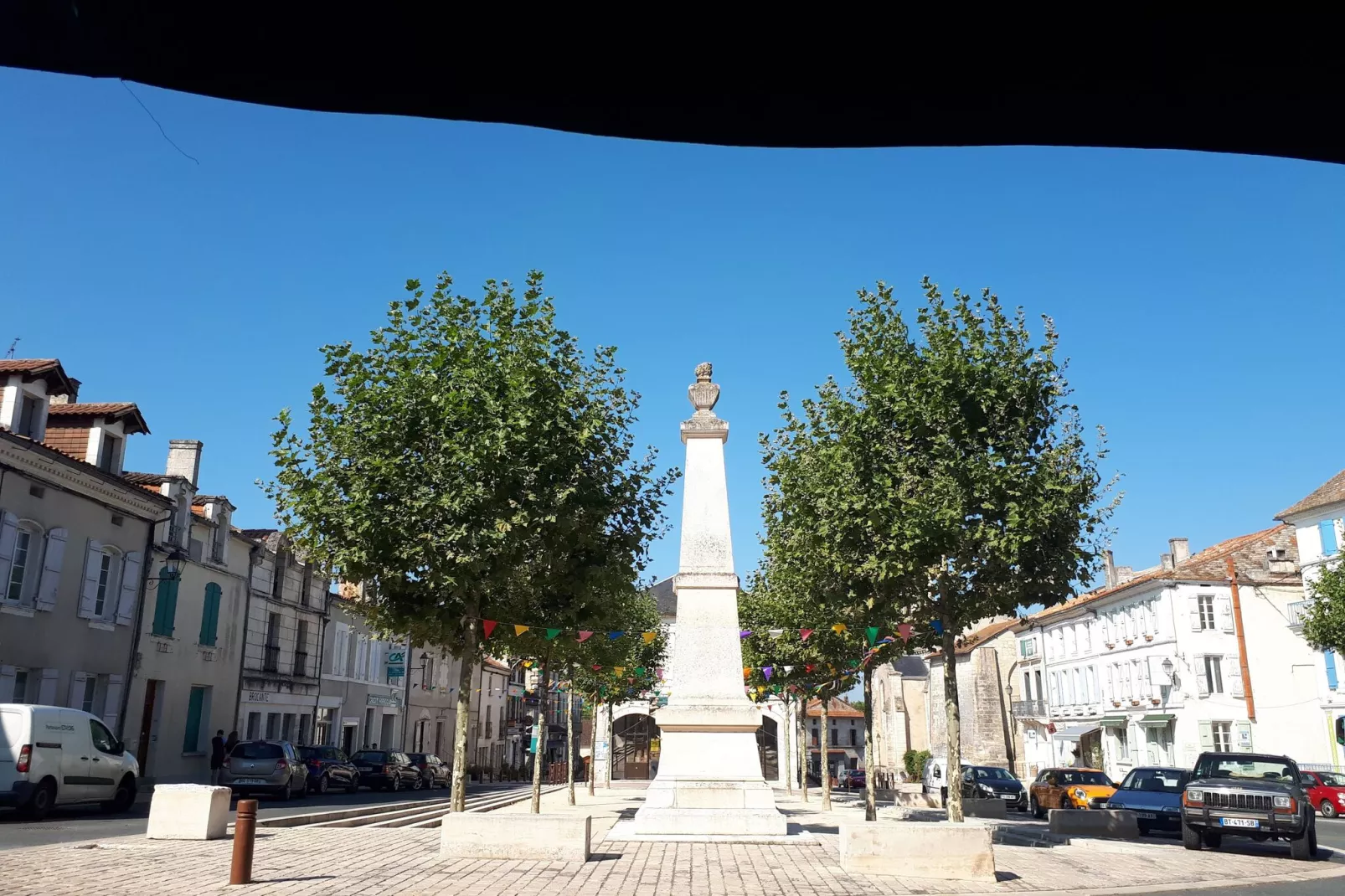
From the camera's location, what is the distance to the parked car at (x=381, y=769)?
33.3m

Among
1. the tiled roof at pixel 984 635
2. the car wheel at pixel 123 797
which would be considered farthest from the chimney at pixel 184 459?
the tiled roof at pixel 984 635

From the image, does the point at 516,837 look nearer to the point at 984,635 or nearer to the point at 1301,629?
the point at 1301,629

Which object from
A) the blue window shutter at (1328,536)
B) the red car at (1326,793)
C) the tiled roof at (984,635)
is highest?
the blue window shutter at (1328,536)

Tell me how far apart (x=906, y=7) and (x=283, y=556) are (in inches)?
1569

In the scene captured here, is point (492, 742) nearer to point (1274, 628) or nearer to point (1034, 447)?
point (1274, 628)

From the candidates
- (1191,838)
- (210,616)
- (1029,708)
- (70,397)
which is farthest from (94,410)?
(1029,708)

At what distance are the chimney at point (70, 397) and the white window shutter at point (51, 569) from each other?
4.48 metres

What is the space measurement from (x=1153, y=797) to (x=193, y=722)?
86.2 feet

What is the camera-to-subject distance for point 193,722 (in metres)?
31.1

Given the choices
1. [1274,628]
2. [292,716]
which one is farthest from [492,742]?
[1274,628]

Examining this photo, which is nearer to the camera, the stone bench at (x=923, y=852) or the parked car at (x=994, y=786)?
the stone bench at (x=923, y=852)

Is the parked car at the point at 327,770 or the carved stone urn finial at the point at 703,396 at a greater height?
the carved stone urn finial at the point at 703,396

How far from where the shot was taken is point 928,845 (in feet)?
38.3

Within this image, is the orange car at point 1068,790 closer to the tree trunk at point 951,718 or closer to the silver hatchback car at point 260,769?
the tree trunk at point 951,718
